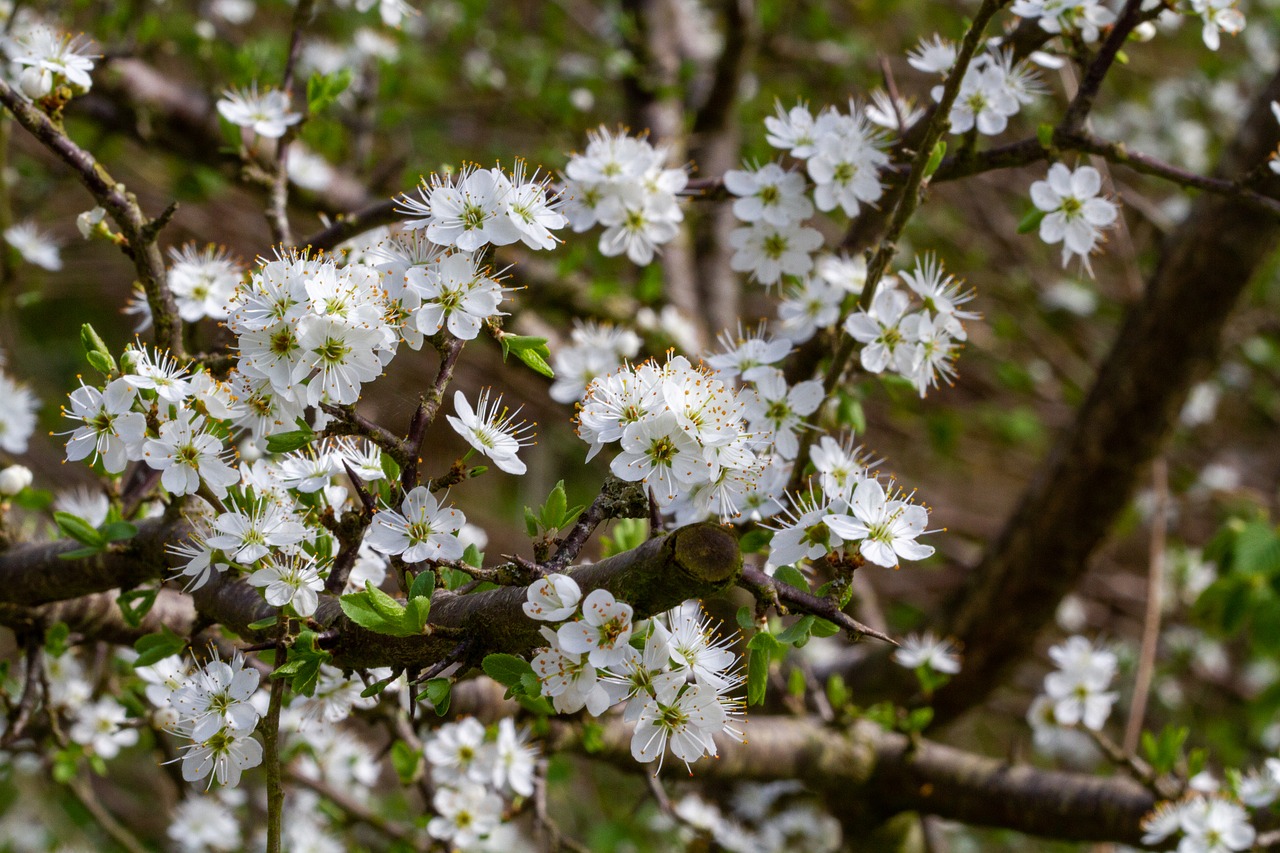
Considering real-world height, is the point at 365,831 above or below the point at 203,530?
above

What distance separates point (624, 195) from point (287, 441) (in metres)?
0.76

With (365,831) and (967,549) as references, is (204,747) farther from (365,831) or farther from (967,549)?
(967,549)

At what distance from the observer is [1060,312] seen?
A: 14.1 feet

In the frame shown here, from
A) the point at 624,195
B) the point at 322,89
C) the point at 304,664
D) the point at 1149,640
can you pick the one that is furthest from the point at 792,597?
the point at 1149,640

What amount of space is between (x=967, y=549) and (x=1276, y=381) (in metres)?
1.35

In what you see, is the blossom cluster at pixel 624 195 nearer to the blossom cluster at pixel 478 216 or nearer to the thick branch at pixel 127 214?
the blossom cluster at pixel 478 216

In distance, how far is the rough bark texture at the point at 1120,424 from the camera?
2385 millimetres

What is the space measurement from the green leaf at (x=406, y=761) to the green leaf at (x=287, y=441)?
843mm

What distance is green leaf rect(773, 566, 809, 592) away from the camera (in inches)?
45.4

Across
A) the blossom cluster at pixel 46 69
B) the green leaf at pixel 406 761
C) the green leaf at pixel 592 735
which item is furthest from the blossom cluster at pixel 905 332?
the blossom cluster at pixel 46 69

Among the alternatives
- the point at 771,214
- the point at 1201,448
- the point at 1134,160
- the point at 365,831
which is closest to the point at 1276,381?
the point at 1201,448

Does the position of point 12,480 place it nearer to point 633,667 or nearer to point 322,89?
point 322,89

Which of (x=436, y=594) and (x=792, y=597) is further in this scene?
(x=436, y=594)

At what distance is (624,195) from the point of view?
168 cm
